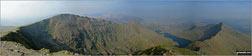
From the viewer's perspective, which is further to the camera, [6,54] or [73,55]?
[73,55]

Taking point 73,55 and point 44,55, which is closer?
point 44,55

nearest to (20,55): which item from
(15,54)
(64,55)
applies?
(15,54)

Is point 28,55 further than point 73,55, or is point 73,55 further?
point 73,55

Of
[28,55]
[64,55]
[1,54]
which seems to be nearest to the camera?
[1,54]

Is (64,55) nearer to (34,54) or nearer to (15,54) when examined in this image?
(34,54)

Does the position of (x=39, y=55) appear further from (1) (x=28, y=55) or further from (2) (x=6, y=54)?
(2) (x=6, y=54)

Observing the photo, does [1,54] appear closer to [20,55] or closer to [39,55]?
[20,55]

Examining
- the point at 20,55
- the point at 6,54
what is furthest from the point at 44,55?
the point at 6,54

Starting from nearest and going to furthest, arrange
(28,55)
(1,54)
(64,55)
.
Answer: (1,54)
(28,55)
(64,55)

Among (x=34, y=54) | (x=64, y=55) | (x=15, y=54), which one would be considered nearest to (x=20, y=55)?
(x=15, y=54)
